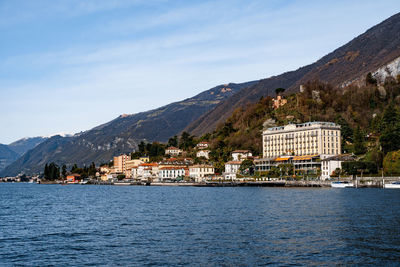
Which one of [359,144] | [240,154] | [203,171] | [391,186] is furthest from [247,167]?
[391,186]

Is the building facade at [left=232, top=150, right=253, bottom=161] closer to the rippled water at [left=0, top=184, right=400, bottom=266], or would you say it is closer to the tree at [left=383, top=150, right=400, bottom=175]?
the tree at [left=383, top=150, right=400, bottom=175]

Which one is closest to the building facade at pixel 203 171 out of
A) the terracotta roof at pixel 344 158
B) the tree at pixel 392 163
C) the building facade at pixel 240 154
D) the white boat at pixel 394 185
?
the building facade at pixel 240 154

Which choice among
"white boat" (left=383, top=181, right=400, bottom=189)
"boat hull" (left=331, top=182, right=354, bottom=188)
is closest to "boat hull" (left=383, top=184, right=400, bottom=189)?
"white boat" (left=383, top=181, right=400, bottom=189)

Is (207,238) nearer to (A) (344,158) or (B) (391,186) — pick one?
(B) (391,186)

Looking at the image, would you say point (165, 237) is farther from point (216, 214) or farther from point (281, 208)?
point (281, 208)

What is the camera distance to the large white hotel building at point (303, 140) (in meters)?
165

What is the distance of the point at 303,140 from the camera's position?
566ft

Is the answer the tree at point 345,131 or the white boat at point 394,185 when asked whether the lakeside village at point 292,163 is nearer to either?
the tree at point 345,131

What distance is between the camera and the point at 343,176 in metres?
139

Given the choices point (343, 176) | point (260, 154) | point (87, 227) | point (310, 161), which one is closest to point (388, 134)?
point (343, 176)

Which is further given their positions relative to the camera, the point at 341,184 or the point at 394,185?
the point at 341,184

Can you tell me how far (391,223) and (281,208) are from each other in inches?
784

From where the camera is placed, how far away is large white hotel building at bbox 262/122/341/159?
165m

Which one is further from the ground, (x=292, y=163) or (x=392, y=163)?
(x=292, y=163)
